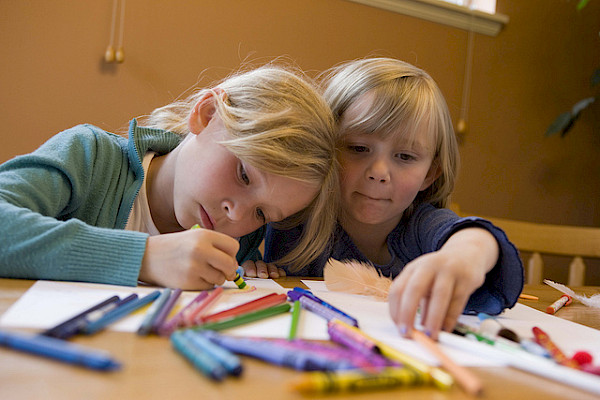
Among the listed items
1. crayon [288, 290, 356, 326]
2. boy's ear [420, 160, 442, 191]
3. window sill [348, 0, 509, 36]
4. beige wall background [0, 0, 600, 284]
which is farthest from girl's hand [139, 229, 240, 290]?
window sill [348, 0, 509, 36]

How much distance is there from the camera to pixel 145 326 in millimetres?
427

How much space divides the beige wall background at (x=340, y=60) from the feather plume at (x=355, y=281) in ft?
3.75

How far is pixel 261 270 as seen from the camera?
930 millimetres

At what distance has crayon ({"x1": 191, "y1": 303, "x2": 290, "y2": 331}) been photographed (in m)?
0.45

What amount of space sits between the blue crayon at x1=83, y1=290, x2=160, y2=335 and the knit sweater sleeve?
0.38 ft

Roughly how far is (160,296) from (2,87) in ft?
4.32

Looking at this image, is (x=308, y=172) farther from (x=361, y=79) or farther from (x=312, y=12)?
(x=312, y=12)

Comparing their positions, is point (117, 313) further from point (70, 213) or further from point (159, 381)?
point (70, 213)

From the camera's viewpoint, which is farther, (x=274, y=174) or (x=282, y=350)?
(x=274, y=174)

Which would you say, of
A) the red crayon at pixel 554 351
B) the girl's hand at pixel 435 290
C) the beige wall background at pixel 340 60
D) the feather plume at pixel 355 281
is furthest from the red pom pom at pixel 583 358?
the beige wall background at pixel 340 60

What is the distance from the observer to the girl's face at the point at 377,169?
0.97 m

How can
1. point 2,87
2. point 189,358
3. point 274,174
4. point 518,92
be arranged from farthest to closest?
point 518,92, point 2,87, point 274,174, point 189,358

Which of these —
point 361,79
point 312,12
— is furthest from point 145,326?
point 312,12

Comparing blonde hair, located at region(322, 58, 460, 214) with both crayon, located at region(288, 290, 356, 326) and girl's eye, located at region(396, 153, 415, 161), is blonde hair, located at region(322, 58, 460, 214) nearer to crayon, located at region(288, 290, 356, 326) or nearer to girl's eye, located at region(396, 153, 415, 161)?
girl's eye, located at region(396, 153, 415, 161)
